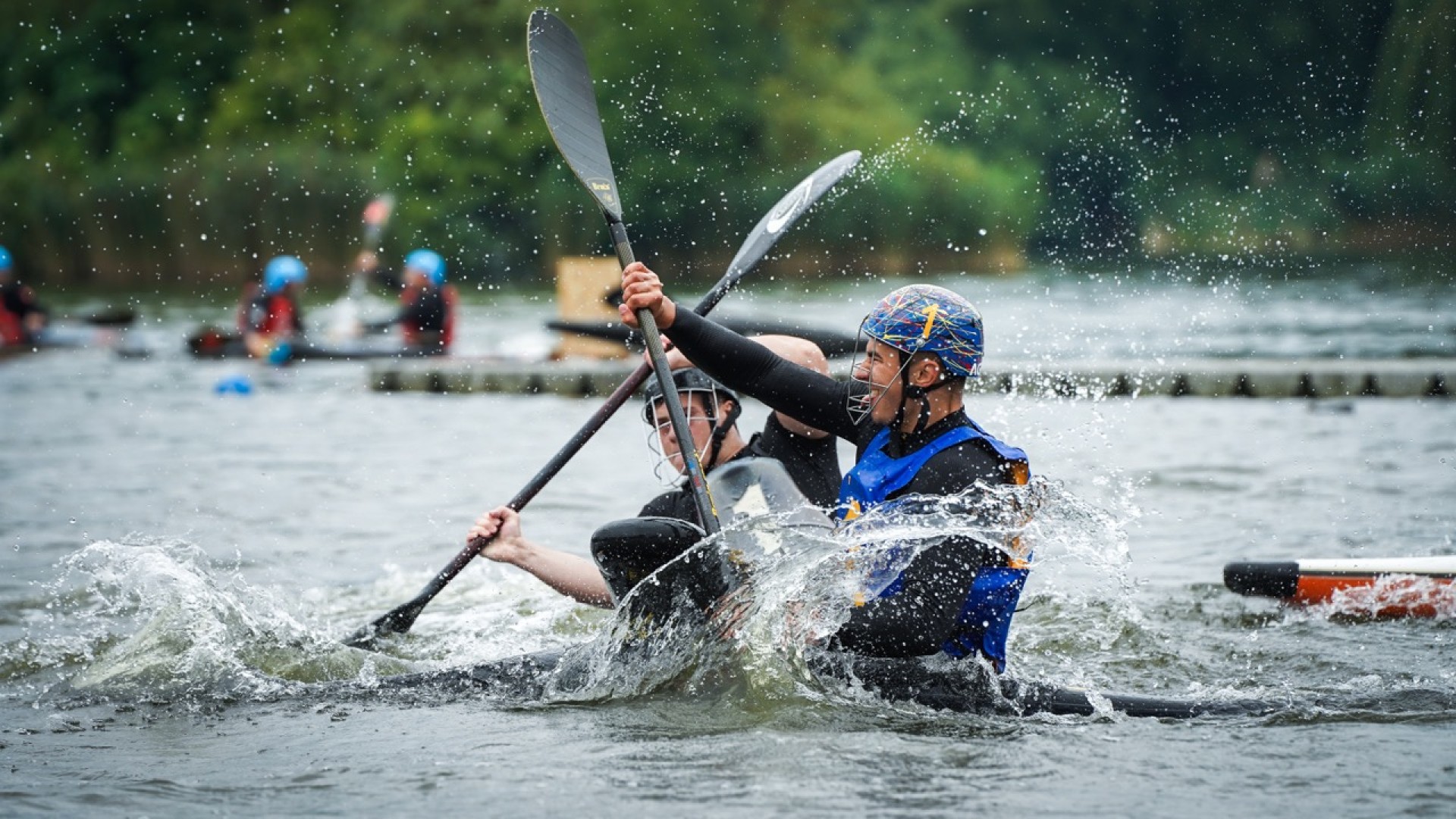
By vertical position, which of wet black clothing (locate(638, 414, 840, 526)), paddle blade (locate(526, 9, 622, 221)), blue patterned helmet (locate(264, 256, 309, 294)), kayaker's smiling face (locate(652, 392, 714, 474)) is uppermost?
blue patterned helmet (locate(264, 256, 309, 294))

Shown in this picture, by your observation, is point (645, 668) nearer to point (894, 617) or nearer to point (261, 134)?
point (894, 617)

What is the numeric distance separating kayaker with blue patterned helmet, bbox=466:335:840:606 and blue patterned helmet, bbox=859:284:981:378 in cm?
86

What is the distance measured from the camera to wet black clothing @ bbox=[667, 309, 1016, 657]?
15.0ft

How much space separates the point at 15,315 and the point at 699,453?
16539mm

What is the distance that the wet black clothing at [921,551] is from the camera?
4.57 metres

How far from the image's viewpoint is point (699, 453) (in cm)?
567

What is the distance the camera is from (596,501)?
10375 mm

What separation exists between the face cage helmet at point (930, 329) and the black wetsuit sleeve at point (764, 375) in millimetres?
433

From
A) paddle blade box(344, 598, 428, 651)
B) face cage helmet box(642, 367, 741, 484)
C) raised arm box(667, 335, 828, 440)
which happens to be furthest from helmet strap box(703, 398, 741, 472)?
paddle blade box(344, 598, 428, 651)

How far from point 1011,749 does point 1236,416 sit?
9578 mm

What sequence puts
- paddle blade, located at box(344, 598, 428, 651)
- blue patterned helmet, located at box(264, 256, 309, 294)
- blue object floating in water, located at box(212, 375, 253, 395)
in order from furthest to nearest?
1. blue patterned helmet, located at box(264, 256, 309, 294)
2. blue object floating in water, located at box(212, 375, 253, 395)
3. paddle blade, located at box(344, 598, 428, 651)

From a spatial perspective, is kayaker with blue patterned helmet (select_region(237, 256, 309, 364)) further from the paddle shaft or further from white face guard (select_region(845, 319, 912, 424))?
white face guard (select_region(845, 319, 912, 424))

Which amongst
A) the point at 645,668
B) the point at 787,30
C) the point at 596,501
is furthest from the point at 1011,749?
the point at 787,30

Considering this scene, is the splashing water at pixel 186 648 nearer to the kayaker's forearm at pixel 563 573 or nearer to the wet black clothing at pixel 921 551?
the kayaker's forearm at pixel 563 573
